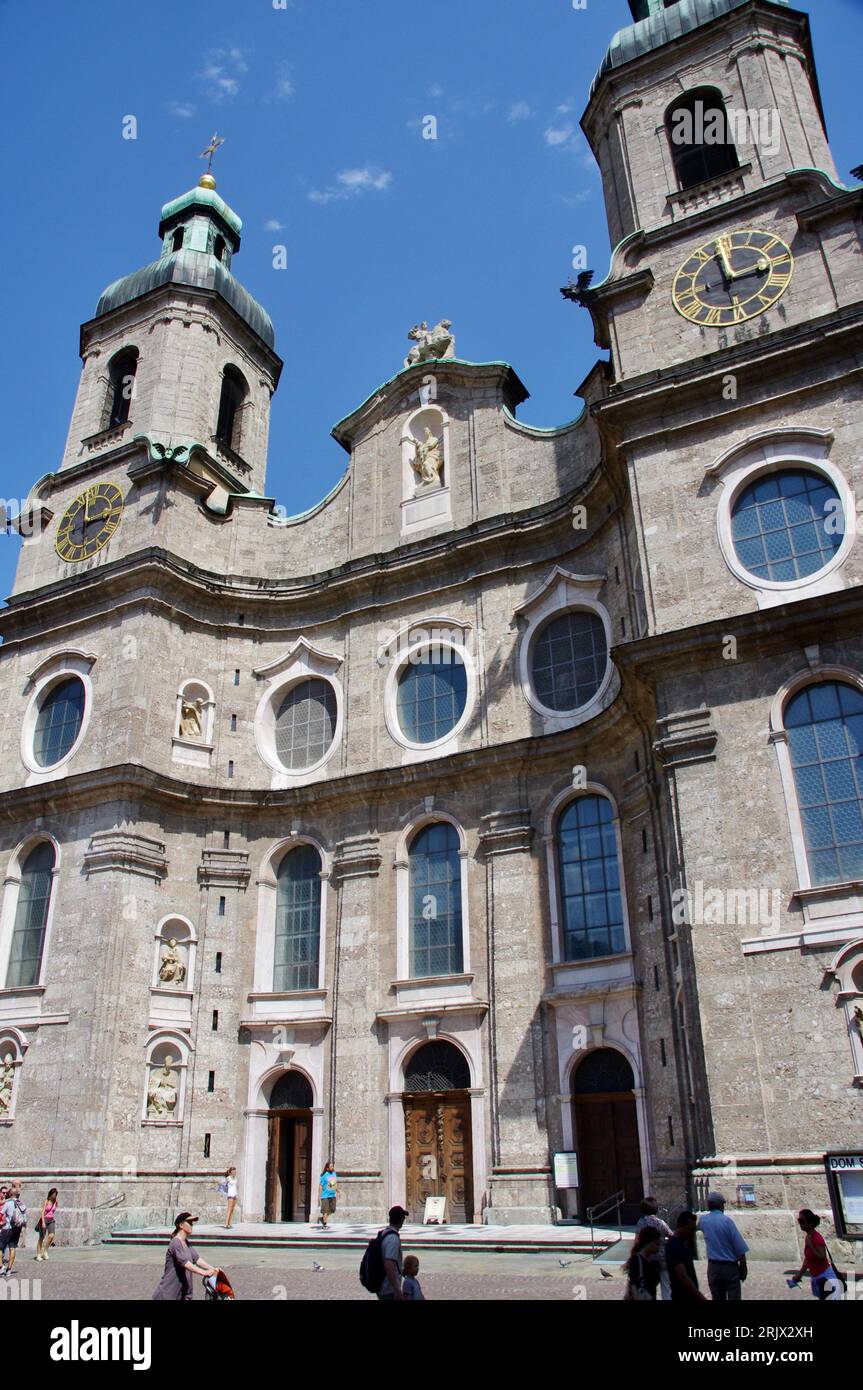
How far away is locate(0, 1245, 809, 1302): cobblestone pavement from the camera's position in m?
12.1

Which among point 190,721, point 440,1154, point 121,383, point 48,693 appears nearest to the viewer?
point 440,1154

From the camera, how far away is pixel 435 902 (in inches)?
912

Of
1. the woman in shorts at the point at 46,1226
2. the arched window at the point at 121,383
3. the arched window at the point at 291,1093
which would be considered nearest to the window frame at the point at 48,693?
the arched window at the point at 121,383

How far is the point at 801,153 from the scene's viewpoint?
2145 centimetres

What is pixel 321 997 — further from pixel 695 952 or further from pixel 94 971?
pixel 695 952

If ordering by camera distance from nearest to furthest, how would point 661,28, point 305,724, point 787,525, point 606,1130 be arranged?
point 787,525, point 606,1130, point 661,28, point 305,724

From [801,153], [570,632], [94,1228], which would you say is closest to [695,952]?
[570,632]

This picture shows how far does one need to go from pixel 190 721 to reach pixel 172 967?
241 inches

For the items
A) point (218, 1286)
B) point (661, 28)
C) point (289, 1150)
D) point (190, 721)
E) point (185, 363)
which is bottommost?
point (218, 1286)

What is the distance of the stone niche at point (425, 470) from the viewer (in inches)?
1064

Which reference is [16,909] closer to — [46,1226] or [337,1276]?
[46,1226]

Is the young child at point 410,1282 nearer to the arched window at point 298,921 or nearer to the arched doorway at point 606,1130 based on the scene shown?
Answer: the arched doorway at point 606,1130

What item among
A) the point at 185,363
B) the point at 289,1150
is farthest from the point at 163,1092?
the point at 185,363

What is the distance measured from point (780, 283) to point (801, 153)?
3.88 metres
